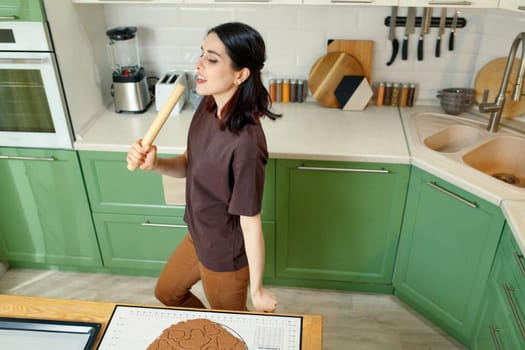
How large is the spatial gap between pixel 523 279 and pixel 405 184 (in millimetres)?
677

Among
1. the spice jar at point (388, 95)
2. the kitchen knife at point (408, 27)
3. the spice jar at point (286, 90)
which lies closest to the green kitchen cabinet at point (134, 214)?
the spice jar at point (286, 90)

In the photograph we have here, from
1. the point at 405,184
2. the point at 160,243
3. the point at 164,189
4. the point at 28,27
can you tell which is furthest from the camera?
the point at 160,243

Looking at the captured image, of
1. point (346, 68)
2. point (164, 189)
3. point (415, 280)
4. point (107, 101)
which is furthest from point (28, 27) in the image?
point (415, 280)

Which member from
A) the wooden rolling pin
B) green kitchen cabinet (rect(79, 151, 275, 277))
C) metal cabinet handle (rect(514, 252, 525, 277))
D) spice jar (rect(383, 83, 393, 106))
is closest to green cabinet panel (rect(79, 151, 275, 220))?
green kitchen cabinet (rect(79, 151, 275, 277))

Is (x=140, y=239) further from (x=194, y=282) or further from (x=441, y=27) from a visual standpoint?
(x=441, y=27)

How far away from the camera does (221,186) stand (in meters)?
1.55

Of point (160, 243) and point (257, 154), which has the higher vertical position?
point (257, 154)

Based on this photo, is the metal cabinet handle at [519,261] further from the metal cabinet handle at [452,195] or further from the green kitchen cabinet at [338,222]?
the green kitchen cabinet at [338,222]

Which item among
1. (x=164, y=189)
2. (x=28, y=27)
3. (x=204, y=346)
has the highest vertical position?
(x=28, y=27)

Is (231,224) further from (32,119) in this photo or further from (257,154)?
(32,119)

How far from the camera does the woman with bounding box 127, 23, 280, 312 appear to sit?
4.73 feet

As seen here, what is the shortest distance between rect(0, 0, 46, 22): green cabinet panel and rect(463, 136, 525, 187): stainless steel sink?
77.9 inches

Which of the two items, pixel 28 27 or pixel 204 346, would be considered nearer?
pixel 204 346

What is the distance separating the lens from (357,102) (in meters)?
2.60
